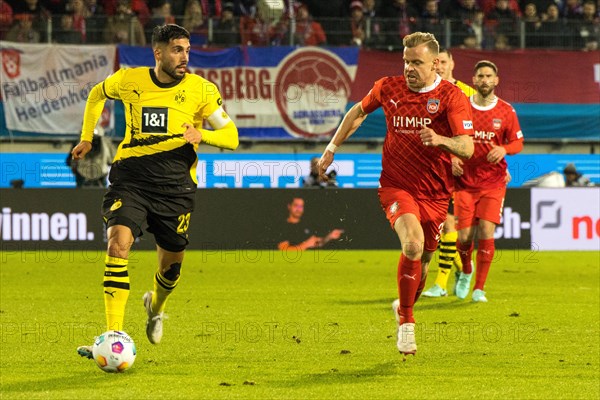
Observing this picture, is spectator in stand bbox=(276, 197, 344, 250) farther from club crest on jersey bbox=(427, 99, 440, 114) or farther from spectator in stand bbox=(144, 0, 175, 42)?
club crest on jersey bbox=(427, 99, 440, 114)

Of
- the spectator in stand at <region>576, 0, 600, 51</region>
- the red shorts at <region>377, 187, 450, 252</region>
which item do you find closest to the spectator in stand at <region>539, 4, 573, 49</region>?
the spectator in stand at <region>576, 0, 600, 51</region>

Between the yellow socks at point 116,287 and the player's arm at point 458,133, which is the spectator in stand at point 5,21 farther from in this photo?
the yellow socks at point 116,287

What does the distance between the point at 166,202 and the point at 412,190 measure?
1.79 meters

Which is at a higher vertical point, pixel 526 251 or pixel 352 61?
pixel 352 61

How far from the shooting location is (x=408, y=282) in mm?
8133

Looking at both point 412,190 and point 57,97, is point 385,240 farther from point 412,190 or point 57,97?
point 412,190

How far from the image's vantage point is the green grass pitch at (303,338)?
23.0 ft

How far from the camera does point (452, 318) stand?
10.4m

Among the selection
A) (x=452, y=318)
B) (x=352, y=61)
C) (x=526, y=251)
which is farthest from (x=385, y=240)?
(x=452, y=318)

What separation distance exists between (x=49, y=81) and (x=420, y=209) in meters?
13.9

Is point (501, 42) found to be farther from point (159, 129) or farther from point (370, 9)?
point (159, 129)

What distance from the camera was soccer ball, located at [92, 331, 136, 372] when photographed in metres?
6.89

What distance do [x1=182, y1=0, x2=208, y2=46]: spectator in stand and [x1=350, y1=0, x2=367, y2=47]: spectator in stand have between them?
2.80m

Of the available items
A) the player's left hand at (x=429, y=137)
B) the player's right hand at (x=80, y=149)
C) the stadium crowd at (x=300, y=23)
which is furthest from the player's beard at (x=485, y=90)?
the stadium crowd at (x=300, y=23)
